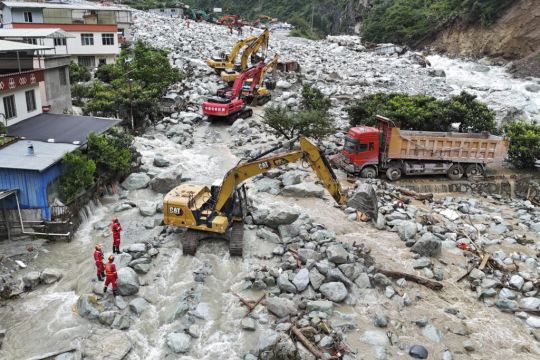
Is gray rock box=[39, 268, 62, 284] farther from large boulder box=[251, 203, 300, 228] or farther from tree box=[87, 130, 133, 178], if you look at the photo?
large boulder box=[251, 203, 300, 228]

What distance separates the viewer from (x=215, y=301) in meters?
13.0

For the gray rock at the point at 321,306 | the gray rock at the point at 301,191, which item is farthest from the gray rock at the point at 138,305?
the gray rock at the point at 301,191

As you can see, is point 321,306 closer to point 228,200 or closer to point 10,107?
point 228,200

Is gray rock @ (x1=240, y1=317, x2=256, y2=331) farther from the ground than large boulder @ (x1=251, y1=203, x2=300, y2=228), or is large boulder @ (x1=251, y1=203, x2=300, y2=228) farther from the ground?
large boulder @ (x1=251, y1=203, x2=300, y2=228)

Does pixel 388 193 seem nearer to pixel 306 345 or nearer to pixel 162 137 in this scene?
pixel 306 345

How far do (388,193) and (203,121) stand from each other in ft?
46.8

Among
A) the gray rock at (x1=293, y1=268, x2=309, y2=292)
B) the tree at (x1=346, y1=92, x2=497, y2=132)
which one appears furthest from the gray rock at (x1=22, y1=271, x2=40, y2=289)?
the tree at (x1=346, y1=92, x2=497, y2=132)

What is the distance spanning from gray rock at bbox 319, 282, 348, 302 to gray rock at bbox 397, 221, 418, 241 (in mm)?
4446

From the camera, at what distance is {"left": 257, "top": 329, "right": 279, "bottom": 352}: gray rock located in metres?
10.9

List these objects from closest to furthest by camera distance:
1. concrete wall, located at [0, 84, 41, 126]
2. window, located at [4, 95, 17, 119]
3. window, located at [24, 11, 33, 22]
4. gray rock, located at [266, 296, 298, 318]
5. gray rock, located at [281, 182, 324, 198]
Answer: gray rock, located at [266, 296, 298, 318] → gray rock, located at [281, 182, 324, 198] → concrete wall, located at [0, 84, 41, 126] → window, located at [4, 95, 17, 119] → window, located at [24, 11, 33, 22]

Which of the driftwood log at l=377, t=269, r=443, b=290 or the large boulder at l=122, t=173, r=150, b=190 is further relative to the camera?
the large boulder at l=122, t=173, r=150, b=190

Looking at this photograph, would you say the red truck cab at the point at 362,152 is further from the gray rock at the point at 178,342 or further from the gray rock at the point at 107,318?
the gray rock at the point at 107,318

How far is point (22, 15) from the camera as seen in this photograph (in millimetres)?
36062

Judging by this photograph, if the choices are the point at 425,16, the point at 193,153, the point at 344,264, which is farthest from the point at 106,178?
the point at 425,16
